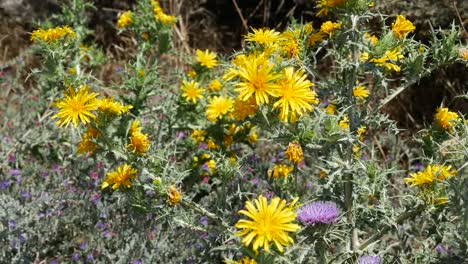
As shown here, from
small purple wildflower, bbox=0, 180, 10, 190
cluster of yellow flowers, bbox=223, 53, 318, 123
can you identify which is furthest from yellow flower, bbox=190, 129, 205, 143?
cluster of yellow flowers, bbox=223, 53, 318, 123

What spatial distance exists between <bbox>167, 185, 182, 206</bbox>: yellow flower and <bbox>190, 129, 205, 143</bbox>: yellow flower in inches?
51.3

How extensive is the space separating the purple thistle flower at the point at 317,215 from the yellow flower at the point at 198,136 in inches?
64.0

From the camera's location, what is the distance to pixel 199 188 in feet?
11.0

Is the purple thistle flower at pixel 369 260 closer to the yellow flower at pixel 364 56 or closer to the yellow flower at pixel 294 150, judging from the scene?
the yellow flower at pixel 294 150

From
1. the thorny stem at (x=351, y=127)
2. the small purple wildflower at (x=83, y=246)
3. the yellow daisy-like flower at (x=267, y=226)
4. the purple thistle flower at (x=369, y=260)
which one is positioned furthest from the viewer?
the small purple wildflower at (x=83, y=246)

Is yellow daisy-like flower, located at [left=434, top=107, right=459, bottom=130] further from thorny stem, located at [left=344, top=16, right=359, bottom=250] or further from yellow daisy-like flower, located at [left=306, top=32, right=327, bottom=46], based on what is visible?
yellow daisy-like flower, located at [left=306, top=32, right=327, bottom=46]

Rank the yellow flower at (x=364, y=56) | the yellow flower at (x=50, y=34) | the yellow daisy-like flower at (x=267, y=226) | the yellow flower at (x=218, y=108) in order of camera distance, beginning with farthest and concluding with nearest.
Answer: the yellow flower at (x=218, y=108), the yellow flower at (x=50, y=34), the yellow flower at (x=364, y=56), the yellow daisy-like flower at (x=267, y=226)

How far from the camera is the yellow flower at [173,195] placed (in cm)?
206

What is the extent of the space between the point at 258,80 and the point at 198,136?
169 cm

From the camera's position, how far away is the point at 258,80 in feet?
5.67

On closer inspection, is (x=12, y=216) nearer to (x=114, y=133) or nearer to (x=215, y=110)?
(x=114, y=133)

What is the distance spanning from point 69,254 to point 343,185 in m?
1.52

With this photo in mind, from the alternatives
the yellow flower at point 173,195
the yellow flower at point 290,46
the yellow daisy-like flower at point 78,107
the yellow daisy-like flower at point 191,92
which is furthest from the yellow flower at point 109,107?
the yellow daisy-like flower at point 191,92

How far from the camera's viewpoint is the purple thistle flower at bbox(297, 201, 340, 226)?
174 centimetres
